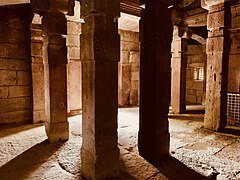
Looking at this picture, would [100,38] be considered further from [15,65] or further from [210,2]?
[15,65]

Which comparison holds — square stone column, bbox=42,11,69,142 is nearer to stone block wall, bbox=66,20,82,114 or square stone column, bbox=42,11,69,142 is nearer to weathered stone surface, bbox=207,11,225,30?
stone block wall, bbox=66,20,82,114

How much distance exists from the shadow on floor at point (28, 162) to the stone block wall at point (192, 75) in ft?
29.8

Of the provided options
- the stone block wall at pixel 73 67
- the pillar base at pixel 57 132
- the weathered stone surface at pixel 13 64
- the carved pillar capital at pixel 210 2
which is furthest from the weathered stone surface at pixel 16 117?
the carved pillar capital at pixel 210 2

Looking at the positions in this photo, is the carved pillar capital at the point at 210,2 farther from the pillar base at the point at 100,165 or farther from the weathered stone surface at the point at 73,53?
the pillar base at the point at 100,165

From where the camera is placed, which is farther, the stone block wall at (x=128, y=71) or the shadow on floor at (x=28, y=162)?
the stone block wall at (x=128, y=71)

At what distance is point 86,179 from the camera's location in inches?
105

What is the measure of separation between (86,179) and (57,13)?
320 cm

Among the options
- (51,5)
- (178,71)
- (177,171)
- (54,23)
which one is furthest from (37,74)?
(178,71)

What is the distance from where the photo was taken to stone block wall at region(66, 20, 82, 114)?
6867mm

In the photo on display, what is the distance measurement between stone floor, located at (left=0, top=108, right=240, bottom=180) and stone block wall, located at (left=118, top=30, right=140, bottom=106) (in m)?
3.69

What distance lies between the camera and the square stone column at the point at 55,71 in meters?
3.91

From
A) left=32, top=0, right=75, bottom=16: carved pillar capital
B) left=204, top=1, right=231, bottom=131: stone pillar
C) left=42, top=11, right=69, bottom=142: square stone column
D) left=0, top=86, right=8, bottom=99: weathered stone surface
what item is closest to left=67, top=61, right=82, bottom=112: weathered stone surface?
left=0, top=86, right=8, bottom=99: weathered stone surface

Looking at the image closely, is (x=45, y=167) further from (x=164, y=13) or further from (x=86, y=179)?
(x=164, y=13)

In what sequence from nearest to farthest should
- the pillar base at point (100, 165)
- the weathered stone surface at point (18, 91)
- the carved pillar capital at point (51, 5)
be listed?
the pillar base at point (100, 165) < the carved pillar capital at point (51, 5) < the weathered stone surface at point (18, 91)
